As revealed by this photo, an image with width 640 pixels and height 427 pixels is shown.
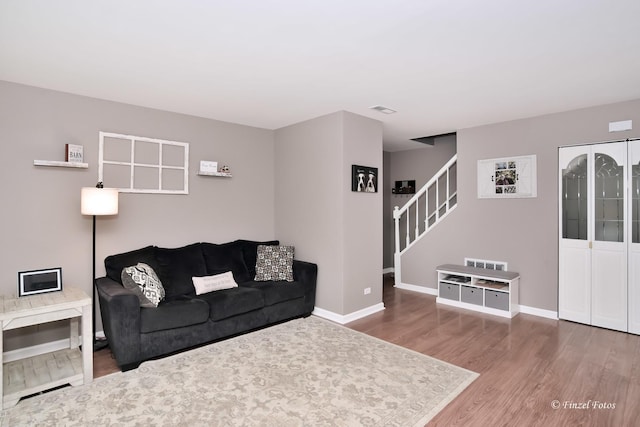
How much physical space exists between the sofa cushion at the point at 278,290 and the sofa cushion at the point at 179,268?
1.90 feet

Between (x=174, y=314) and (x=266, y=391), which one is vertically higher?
(x=174, y=314)

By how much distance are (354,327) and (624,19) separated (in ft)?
11.5

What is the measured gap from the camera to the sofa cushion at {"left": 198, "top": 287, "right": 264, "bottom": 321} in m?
3.57

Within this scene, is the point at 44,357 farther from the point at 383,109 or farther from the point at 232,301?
the point at 383,109

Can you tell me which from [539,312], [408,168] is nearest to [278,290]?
[539,312]

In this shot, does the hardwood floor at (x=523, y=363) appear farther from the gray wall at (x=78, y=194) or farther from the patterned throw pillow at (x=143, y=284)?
the gray wall at (x=78, y=194)

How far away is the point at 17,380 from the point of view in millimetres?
2730

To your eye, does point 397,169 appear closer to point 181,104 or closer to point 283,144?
point 283,144

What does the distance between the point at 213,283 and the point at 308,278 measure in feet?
3.72

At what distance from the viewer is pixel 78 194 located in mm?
3596

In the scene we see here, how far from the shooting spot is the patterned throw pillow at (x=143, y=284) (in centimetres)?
326

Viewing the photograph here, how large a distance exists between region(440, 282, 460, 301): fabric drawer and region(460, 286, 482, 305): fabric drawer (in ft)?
0.23

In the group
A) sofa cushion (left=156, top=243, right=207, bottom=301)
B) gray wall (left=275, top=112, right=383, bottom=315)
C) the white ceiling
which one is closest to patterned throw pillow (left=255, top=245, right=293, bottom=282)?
gray wall (left=275, top=112, right=383, bottom=315)

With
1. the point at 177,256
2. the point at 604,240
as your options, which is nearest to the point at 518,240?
the point at 604,240
